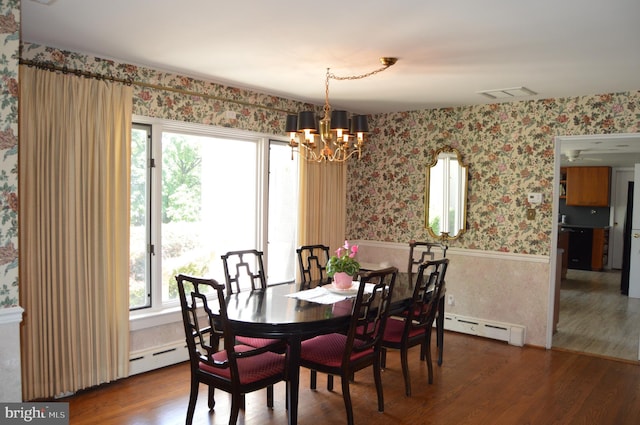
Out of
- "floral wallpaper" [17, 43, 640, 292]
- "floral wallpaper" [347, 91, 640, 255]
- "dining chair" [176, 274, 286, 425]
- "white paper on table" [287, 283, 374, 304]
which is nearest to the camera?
"dining chair" [176, 274, 286, 425]

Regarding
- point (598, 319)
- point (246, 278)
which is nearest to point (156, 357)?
point (246, 278)

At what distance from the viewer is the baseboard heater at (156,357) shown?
13.3ft

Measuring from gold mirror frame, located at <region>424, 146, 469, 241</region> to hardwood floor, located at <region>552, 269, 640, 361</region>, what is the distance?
1646 millimetres

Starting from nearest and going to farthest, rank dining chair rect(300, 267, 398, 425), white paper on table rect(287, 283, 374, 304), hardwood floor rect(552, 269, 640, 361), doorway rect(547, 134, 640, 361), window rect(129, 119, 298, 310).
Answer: dining chair rect(300, 267, 398, 425) < white paper on table rect(287, 283, 374, 304) < window rect(129, 119, 298, 310) < doorway rect(547, 134, 640, 361) < hardwood floor rect(552, 269, 640, 361)

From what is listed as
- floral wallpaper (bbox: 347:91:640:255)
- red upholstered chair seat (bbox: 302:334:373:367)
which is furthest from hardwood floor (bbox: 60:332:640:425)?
floral wallpaper (bbox: 347:91:640:255)

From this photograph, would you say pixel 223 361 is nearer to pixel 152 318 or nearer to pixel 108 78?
pixel 152 318

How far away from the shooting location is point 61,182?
349 centimetres

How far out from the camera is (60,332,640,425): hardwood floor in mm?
3391

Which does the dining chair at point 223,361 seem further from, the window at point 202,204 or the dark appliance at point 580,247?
the dark appliance at point 580,247

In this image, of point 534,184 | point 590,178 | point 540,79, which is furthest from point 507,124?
point 590,178

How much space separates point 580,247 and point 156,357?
9.42 metres

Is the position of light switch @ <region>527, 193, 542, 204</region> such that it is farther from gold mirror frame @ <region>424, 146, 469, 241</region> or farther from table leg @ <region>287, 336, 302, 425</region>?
table leg @ <region>287, 336, 302, 425</region>

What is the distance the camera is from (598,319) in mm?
6363

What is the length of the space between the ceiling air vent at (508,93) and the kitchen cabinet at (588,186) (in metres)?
6.87
